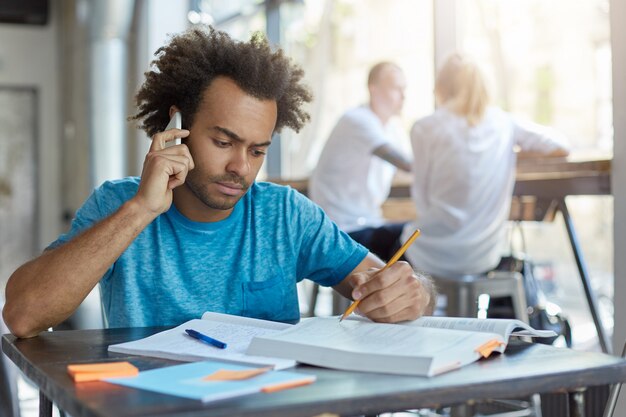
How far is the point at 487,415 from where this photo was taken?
3.12 meters

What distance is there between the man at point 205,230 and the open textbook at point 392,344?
14 cm

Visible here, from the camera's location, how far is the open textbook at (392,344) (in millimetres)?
962

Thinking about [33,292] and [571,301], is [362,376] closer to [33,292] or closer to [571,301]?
[33,292]

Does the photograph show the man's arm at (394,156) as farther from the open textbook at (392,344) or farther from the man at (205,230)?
the open textbook at (392,344)

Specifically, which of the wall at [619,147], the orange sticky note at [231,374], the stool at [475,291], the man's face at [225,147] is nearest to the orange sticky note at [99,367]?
the orange sticky note at [231,374]

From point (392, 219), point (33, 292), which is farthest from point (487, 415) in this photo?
point (33, 292)

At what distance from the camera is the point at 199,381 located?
89 centimetres

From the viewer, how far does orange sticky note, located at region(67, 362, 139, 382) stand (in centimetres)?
94

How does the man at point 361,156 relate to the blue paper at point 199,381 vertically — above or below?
above

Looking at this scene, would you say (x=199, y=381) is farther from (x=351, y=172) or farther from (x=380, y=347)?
(x=351, y=172)

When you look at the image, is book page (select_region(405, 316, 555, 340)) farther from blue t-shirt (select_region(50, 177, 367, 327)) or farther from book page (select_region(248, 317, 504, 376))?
blue t-shirt (select_region(50, 177, 367, 327))

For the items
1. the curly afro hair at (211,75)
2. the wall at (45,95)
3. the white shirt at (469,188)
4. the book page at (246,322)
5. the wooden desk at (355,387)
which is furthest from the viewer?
the wall at (45,95)

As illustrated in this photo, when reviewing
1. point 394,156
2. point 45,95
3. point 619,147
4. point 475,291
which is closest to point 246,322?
point 619,147

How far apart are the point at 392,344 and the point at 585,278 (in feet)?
6.62
